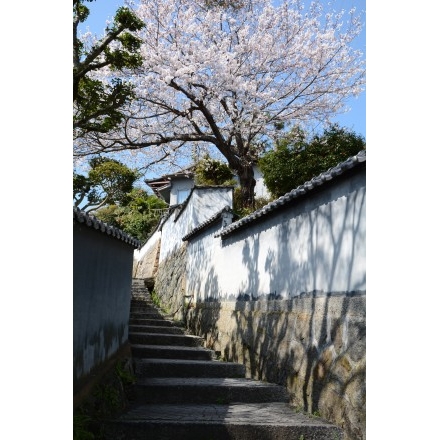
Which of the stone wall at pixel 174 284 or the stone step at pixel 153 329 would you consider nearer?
the stone step at pixel 153 329

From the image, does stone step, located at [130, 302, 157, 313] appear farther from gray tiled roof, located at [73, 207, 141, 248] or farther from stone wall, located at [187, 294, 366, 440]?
gray tiled roof, located at [73, 207, 141, 248]

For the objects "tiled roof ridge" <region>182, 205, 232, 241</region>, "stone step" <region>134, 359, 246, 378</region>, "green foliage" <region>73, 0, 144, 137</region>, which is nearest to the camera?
"stone step" <region>134, 359, 246, 378</region>

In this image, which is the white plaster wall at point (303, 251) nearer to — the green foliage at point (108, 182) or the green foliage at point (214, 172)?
the green foliage at point (214, 172)

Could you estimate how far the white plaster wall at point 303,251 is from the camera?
14.3 ft

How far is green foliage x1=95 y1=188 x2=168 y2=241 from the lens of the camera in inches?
826

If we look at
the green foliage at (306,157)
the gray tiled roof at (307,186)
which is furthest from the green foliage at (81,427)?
the green foliage at (306,157)

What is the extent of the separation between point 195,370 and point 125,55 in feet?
16.1

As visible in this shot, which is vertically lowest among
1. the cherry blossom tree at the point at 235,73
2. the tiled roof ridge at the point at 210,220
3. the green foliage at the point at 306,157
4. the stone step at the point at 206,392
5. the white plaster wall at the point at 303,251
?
the stone step at the point at 206,392

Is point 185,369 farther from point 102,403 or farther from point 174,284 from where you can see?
point 174,284

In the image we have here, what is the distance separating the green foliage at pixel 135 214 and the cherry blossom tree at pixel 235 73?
742 centimetres

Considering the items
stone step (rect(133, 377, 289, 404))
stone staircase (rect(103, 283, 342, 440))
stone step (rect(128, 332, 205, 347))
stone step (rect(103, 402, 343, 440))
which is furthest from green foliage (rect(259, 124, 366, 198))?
stone step (rect(103, 402, 343, 440))

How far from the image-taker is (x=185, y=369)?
6426mm

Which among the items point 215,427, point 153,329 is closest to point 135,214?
point 153,329

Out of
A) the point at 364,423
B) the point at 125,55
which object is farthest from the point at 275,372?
the point at 125,55
